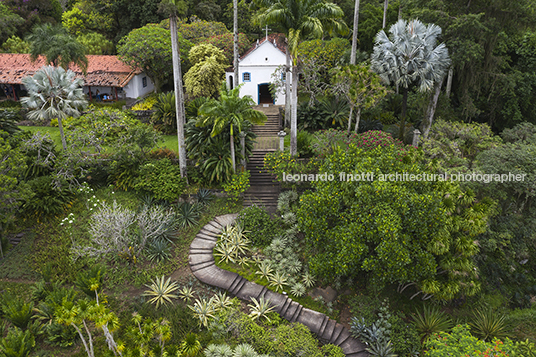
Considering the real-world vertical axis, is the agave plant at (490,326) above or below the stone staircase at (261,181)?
below

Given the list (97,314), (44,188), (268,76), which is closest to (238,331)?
(97,314)

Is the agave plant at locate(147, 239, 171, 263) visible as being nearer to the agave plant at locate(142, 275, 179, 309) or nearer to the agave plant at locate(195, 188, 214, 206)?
the agave plant at locate(142, 275, 179, 309)

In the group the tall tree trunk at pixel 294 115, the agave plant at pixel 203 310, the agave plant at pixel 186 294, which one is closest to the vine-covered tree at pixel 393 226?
the agave plant at pixel 203 310

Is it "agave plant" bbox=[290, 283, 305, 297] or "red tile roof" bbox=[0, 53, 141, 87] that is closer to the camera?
"agave plant" bbox=[290, 283, 305, 297]

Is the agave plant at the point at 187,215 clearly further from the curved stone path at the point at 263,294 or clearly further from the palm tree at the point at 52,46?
the palm tree at the point at 52,46

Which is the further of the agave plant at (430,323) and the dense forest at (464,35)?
the dense forest at (464,35)

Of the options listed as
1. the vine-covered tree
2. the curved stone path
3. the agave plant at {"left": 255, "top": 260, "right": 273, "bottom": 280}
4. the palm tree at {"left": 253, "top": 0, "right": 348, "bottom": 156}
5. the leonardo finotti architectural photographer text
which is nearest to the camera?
the vine-covered tree

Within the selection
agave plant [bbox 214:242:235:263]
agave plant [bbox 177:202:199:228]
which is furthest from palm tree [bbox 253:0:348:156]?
agave plant [bbox 214:242:235:263]
